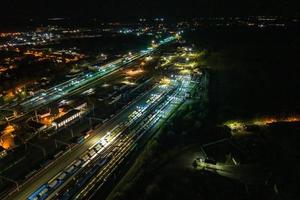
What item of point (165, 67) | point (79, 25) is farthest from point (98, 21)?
point (165, 67)

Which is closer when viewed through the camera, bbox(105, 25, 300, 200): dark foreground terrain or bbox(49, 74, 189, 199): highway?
bbox(105, 25, 300, 200): dark foreground terrain

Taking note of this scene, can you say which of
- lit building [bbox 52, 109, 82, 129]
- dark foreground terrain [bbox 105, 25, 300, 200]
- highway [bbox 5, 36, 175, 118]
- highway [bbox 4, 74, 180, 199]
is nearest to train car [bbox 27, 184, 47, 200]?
highway [bbox 4, 74, 180, 199]

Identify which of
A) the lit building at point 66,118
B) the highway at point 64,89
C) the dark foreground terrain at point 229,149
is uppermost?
the dark foreground terrain at point 229,149

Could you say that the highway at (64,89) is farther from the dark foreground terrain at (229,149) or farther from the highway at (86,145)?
the dark foreground terrain at (229,149)

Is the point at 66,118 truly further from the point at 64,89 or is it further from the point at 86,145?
the point at 64,89

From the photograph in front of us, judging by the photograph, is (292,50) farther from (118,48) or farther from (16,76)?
(16,76)

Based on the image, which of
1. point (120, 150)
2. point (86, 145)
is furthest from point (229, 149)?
point (86, 145)

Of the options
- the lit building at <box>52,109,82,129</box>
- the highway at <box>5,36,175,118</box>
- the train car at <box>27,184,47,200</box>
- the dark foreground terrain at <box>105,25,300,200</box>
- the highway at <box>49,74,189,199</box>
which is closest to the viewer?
the dark foreground terrain at <box>105,25,300,200</box>

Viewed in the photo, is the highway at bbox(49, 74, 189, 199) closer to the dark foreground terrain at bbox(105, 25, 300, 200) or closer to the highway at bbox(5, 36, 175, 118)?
the dark foreground terrain at bbox(105, 25, 300, 200)

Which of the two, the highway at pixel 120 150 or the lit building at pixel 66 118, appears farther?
the lit building at pixel 66 118

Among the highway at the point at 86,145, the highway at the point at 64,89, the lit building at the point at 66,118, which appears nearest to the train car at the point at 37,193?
the highway at the point at 86,145
